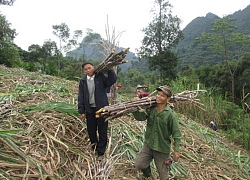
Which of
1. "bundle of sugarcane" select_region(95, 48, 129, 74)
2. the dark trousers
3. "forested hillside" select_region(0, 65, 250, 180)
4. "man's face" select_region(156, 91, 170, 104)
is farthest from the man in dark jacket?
"man's face" select_region(156, 91, 170, 104)

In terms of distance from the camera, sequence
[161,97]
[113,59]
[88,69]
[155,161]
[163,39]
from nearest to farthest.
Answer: [161,97] < [155,161] < [113,59] < [88,69] < [163,39]

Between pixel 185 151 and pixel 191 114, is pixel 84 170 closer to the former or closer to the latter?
pixel 185 151

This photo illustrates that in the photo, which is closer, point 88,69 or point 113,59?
point 113,59

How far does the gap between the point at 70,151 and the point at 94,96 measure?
704mm

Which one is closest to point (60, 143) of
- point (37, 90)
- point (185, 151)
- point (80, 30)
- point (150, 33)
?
point (185, 151)

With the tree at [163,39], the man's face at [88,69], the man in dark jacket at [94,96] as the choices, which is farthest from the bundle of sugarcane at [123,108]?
the tree at [163,39]

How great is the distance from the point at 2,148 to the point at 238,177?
2930mm

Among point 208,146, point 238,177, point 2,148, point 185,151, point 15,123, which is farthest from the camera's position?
point 208,146

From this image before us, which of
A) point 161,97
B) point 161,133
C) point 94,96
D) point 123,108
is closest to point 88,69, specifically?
point 94,96

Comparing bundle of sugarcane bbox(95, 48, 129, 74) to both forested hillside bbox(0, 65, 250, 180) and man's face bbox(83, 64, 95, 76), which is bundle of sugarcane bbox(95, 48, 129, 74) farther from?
forested hillside bbox(0, 65, 250, 180)

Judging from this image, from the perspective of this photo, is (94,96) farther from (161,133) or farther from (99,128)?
(161,133)

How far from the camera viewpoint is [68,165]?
1955mm

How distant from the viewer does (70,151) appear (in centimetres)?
215

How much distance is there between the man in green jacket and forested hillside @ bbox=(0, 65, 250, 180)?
0.93 ft
